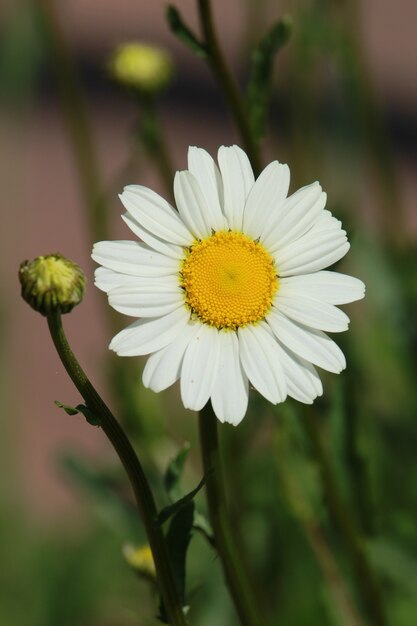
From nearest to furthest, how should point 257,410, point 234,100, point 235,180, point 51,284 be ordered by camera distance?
point 51,284, point 235,180, point 234,100, point 257,410

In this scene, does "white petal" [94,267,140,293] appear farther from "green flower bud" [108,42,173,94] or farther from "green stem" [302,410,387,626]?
"green flower bud" [108,42,173,94]

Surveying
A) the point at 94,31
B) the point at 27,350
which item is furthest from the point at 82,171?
the point at 94,31

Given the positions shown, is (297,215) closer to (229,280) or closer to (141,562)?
(229,280)

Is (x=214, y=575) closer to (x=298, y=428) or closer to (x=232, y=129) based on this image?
(x=298, y=428)

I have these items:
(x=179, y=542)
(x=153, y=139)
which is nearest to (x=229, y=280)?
(x=179, y=542)

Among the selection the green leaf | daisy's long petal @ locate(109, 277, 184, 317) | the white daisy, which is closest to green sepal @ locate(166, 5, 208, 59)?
the white daisy

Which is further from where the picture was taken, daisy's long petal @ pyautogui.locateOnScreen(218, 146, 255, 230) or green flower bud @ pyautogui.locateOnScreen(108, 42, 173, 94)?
green flower bud @ pyautogui.locateOnScreen(108, 42, 173, 94)
